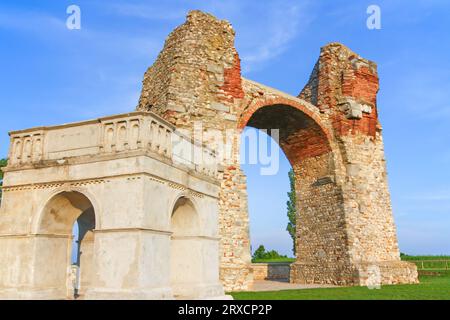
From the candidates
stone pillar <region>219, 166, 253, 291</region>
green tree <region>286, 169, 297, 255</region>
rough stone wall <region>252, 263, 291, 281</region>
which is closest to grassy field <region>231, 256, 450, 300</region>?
stone pillar <region>219, 166, 253, 291</region>

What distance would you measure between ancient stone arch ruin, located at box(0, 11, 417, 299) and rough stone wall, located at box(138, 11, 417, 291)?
0.14 ft

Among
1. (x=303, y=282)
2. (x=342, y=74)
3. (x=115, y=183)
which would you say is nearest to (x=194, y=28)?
(x=342, y=74)

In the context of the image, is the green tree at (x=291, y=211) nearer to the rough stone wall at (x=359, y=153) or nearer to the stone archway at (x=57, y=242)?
the rough stone wall at (x=359, y=153)

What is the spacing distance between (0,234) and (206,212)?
12.0ft

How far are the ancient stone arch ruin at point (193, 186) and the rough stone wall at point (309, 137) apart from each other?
4 centimetres

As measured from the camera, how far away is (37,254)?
6871mm

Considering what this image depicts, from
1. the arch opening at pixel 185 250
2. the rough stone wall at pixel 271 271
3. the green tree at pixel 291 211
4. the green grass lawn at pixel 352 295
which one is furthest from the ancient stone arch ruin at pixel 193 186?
the green tree at pixel 291 211

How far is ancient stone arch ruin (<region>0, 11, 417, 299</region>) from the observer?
6.46m

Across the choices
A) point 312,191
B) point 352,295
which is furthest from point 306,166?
point 352,295

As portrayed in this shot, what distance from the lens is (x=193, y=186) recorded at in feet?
25.8

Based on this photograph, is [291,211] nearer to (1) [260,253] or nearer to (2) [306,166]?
(1) [260,253]

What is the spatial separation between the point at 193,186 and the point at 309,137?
981 cm

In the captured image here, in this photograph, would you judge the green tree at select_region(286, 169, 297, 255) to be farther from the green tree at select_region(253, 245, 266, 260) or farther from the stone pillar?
the stone pillar

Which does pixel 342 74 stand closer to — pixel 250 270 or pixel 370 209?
pixel 370 209
